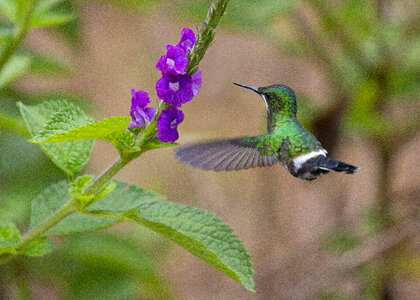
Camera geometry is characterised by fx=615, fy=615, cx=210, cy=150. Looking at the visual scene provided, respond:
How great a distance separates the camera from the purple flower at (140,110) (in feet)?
3.80

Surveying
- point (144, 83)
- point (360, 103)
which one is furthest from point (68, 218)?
point (144, 83)

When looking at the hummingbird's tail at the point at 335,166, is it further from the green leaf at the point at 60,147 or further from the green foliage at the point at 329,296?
the green foliage at the point at 329,296

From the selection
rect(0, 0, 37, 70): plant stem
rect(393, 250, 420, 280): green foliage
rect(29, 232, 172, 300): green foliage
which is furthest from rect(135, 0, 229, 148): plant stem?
rect(393, 250, 420, 280): green foliage

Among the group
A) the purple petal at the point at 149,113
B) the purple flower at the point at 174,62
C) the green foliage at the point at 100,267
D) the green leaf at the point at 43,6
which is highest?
the green leaf at the point at 43,6

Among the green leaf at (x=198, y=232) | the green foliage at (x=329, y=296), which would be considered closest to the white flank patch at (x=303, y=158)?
the green leaf at (x=198, y=232)

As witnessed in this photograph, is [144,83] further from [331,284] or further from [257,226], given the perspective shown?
[331,284]

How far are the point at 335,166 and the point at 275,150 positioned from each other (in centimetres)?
20

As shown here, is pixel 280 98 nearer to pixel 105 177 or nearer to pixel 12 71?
pixel 105 177

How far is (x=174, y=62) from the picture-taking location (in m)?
1.08

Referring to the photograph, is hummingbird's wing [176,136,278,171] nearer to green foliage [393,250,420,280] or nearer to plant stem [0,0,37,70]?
plant stem [0,0,37,70]

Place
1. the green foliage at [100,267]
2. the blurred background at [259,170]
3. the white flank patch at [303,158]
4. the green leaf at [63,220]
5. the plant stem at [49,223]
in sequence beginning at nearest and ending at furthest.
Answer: the plant stem at [49,223] → the green leaf at [63,220] → the white flank patch at [303,158] → the green foliage at [100,267] → the blurred background at [259,170]

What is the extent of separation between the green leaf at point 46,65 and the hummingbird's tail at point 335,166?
48.2 inches

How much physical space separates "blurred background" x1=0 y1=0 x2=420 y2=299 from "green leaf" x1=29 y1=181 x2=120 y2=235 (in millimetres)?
362

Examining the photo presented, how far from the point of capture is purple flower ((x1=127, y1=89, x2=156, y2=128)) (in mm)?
1158
